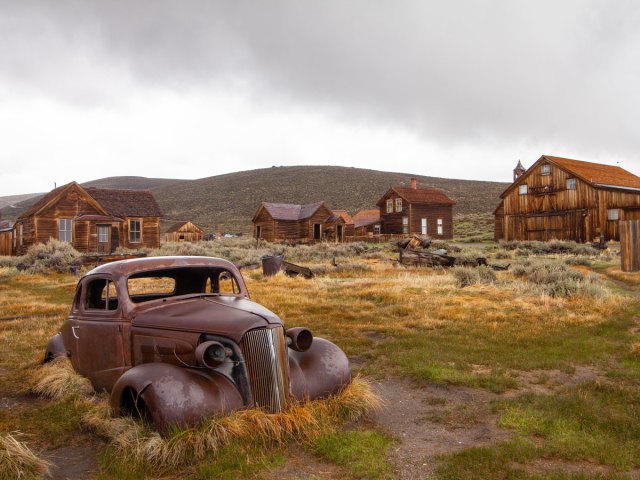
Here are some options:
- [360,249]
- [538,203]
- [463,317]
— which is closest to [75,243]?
[360,249]

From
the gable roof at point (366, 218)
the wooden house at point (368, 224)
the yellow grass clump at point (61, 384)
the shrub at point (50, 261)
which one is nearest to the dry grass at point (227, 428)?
the yellow grass clump at point (61, 384)

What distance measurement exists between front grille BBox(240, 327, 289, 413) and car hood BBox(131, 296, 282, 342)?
10 centimetres

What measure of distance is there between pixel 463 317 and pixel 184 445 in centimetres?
759

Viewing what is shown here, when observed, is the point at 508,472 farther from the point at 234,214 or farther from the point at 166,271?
the point at 234,214

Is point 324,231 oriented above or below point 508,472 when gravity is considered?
above

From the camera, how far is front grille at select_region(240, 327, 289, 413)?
461 centimetres

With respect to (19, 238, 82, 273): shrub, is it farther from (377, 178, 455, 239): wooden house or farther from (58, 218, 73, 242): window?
(377, 178, 455, 239): wooden house

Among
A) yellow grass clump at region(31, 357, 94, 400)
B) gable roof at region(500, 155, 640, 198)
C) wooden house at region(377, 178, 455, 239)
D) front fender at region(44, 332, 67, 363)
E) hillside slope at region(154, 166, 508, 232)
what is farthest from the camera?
hillside slope at region(154, 166, 508, 232)

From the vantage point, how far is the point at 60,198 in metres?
31.5

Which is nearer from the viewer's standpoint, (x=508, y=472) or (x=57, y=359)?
(x=508, y=472)

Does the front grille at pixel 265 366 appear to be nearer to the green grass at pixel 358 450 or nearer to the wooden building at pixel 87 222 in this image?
the green grass at pixel 358 450

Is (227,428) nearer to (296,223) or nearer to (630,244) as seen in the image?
(630,244)

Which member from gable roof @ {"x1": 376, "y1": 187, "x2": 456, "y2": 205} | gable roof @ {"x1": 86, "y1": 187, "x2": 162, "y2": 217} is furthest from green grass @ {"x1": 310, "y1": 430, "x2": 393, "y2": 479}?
gable roof @ {"x1": 376, "y1": 187, "x2": 456, "y2": 205}

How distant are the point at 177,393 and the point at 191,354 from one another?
467 millimetres
